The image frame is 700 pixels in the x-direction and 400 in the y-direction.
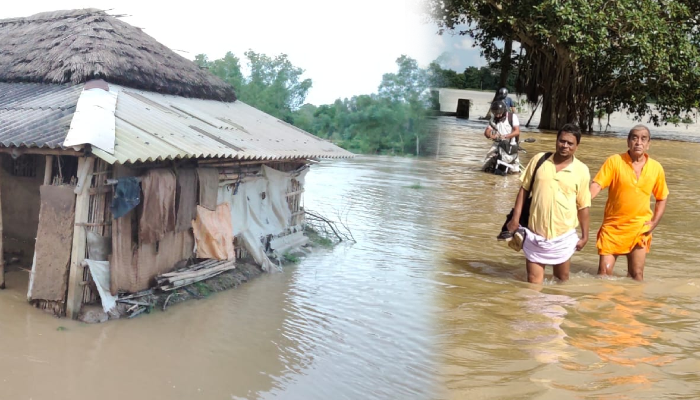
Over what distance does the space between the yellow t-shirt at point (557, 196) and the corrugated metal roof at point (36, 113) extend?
14.0ft

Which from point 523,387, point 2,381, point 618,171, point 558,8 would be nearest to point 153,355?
point 2,381

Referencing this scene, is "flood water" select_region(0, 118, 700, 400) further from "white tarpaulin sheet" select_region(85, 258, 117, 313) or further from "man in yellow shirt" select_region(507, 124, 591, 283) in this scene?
"man in yellow shirt" select_region(507, 124, 591, 283)

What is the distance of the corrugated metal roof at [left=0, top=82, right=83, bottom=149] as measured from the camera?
239 inches

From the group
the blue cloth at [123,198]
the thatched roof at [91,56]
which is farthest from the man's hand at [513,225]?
the thatched roof at [91,56]

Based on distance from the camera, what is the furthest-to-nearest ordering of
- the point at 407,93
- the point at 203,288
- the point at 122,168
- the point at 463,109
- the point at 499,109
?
1. the point at 407,93
2. the point at 463,109
3. the point at 499,109
4. the point at 203,288
5. the point at 122,168

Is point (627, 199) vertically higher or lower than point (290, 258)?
higher

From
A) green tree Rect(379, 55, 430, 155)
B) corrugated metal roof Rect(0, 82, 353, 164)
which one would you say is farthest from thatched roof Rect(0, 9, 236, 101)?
green tree Rect(379, 55, 430, 155)

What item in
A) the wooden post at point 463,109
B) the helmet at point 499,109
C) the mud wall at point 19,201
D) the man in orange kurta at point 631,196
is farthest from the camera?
the wooden post at point 463,109

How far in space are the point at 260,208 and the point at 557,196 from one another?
4.46m

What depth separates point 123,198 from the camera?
6168mm

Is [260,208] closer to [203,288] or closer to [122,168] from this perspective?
[203,288]

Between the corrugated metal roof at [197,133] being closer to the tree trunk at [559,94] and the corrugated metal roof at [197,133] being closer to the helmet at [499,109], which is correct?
the helmet at [499,109]

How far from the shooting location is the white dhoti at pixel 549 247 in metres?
5.84

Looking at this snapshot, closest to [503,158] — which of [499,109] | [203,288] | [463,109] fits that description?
[499,109]
